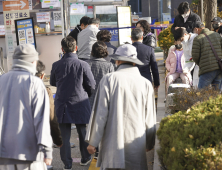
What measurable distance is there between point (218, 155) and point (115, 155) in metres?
1.12

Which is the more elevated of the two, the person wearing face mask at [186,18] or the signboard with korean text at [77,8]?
the signboard with korean text at [77,8]

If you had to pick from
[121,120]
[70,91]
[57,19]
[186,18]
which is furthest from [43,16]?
[121,120]

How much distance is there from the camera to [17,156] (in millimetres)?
2963

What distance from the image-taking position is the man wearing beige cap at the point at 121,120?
3.42 m

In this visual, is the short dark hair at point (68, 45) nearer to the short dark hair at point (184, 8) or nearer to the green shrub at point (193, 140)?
the green shrub at point (193, 140)

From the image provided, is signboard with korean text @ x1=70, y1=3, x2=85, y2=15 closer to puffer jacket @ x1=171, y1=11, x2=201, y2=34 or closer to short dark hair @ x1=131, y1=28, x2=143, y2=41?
puffer jacket @ x1=171, y1=11, x2=201, y2=34

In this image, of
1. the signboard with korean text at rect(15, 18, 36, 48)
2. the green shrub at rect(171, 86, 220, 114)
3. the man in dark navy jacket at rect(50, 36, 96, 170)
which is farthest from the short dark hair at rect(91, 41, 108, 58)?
the signboard with korean text at rect(15, 18, 36, 48)

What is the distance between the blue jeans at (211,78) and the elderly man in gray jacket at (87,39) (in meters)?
2.48

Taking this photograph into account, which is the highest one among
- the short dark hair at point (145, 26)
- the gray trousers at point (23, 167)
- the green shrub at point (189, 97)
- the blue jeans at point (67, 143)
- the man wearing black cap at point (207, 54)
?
the short dark hair at point (145, 26)

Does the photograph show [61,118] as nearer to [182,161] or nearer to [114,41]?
[182,161]

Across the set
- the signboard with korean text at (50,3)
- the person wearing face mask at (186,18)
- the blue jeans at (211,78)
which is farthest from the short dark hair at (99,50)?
the signboard with korean text at (50,3)

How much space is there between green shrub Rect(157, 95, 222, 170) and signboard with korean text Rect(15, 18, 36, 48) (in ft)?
25.7

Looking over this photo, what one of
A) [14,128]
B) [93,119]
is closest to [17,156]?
[14,128]

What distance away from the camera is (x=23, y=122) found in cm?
299
